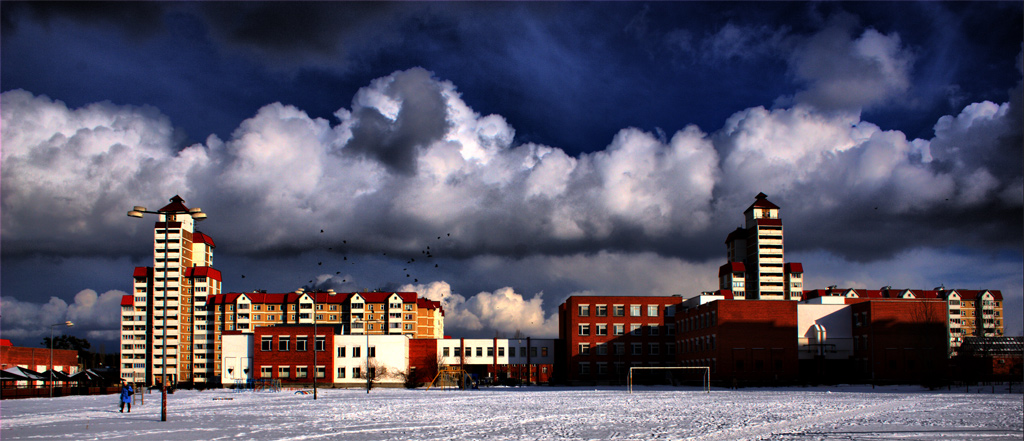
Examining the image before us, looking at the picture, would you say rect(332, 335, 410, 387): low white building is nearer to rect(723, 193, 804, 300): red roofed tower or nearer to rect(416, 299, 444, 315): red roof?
rect(416, 299, 444, 315): red roof

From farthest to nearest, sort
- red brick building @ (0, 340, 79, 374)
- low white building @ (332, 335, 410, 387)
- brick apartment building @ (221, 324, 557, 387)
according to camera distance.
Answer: red brick building @ (0, 340, 79, 374) < low white building @ (332, 335, 410, 387) < brick apartment building @ (221, 324, 557, 387)

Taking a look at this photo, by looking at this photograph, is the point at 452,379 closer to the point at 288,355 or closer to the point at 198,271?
the point at 288,355

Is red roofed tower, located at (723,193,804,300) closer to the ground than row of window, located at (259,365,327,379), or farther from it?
farther from it

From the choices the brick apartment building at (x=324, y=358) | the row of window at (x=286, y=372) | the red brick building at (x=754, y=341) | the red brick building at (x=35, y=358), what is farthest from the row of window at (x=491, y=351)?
the red brick building at (x=35, y=358)

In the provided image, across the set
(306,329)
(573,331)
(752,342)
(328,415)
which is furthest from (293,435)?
(573,331)

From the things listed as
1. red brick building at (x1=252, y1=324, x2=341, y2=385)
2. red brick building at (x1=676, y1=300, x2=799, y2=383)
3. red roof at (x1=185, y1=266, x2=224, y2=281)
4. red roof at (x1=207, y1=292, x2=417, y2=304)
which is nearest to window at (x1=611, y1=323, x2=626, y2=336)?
red brick building at (x1=676, y1=300, x2=799, y2=383)

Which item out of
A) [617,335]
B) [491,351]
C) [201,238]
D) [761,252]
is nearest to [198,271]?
[201,238]

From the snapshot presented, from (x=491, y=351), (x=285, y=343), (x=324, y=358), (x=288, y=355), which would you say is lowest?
(x=491, y=351)

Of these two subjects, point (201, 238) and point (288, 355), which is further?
point (201, 238)

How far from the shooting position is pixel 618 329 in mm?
108938

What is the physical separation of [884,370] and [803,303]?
41.8 ft

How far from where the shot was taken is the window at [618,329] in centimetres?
10881

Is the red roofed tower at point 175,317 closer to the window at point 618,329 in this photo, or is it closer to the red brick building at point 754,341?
the window at point 618,329

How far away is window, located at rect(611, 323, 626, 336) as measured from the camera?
10881cm
